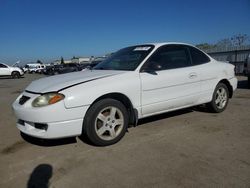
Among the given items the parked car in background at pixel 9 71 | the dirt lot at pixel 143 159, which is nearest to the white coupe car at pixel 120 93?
the dirt lot at pixel 143 159

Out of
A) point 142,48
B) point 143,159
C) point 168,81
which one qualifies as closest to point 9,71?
point 142,48

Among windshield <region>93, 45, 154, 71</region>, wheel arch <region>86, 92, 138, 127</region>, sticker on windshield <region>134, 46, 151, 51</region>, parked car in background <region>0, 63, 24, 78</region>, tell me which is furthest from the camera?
parked car in background <region>0, 63, 24, 78</region>

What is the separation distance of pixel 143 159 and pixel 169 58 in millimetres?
2200

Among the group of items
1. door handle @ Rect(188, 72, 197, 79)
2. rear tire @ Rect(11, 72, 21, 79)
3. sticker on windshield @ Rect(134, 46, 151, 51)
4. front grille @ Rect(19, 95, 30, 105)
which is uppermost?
sticker on windshield @ Rect(134, 46, 151, 51)

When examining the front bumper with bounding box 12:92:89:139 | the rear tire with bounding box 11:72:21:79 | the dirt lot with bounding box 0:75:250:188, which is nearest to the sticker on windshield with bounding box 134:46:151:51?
the dirt lot with bounding box 0:75:250:188

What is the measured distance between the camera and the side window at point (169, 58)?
4.48 m

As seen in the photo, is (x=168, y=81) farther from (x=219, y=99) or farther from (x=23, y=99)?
(x=23, y=99)

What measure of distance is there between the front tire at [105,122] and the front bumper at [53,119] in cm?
13

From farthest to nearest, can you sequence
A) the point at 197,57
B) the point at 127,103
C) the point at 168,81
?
the point at 197,57 → the point at 168,81 → the point at 127,103

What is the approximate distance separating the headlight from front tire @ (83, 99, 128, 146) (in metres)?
0.47

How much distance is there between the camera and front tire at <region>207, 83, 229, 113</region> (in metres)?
Result: 5.65

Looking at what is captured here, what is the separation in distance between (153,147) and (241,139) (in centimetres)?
142

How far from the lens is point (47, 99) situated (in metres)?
3.65

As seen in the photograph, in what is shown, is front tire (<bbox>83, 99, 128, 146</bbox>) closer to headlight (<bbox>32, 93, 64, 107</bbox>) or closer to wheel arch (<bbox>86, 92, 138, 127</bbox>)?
wheel arch (<bbox>86, 92, 138, 127</bbox>)
